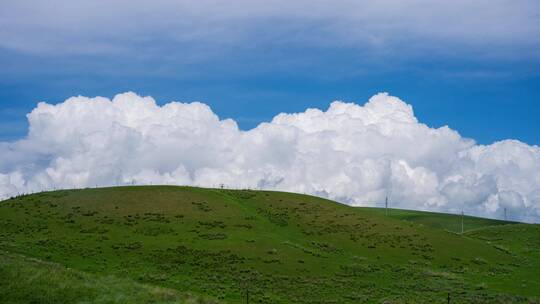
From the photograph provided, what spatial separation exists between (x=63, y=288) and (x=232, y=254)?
1103 inches

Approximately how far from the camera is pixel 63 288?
113ft

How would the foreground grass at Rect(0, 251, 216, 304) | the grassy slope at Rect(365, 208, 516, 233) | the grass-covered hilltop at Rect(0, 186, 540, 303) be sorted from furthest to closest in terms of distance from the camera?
the grassy slope at Rect(365, 208, 516, 233)
the grass-covered hilltop at Rect(0, 186, 540, 303)
the foreground grass at Rect(0, 251, 216, 304)

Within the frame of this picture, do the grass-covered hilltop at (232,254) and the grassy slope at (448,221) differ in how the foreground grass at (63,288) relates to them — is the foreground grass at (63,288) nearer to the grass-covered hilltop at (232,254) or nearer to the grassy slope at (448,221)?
the grass-covered hilltop at (232,254)

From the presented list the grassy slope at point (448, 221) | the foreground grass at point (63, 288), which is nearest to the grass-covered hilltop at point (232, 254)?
Result: the foreground grass at point (63, 288)

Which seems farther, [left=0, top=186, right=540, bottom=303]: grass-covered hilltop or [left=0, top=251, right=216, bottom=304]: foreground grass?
[left=0, top=186, right=540, bottom=303]: grass-covered hilltop

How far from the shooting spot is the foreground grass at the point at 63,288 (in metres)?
32.7

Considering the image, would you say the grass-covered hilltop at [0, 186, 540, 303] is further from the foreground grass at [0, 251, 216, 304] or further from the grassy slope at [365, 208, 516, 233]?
the grassy slope at [365, 208, 516, 233]

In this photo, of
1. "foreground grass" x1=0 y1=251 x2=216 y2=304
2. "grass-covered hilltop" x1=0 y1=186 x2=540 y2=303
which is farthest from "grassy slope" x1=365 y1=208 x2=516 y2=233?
"foreground grass" x1=0 y1=251 x2=216 y2=304

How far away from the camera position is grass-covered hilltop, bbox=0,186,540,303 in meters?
40.8

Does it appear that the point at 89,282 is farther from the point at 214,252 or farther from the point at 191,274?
the point at 214,252

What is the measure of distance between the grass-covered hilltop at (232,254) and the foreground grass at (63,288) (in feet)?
0.32

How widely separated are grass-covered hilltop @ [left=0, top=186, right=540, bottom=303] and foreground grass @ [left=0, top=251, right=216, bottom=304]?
0.10m

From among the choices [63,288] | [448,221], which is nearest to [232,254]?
[63,288]

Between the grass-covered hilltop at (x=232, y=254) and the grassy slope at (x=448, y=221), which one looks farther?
the grassy slope at (x=448, y=221)
